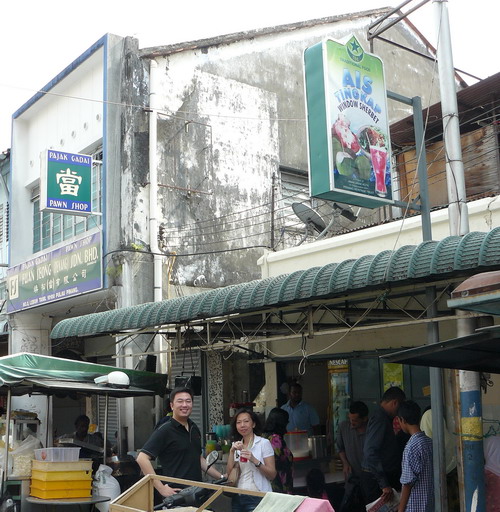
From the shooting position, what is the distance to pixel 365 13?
18.6 meters

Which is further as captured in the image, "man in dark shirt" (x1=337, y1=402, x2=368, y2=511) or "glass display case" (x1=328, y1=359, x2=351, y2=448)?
"glass display case" (x1=328, y1=359, x2=351, y2=448)

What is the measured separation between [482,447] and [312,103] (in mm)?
4535

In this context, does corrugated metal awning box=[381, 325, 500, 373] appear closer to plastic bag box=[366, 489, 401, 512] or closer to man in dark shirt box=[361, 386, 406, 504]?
man in dark shirt box=[361, 386, 406, 504]

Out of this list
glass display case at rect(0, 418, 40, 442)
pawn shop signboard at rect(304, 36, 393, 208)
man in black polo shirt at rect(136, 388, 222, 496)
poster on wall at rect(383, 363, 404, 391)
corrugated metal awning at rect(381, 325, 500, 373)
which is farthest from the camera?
poster on wall at rect(383, 363, 404, 391)

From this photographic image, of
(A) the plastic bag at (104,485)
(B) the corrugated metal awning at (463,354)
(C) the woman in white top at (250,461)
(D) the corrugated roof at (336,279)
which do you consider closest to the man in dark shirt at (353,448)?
(D) the corrugated roof at (336,279)

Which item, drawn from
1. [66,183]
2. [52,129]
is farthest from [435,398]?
[52,129]

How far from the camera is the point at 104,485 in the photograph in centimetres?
986

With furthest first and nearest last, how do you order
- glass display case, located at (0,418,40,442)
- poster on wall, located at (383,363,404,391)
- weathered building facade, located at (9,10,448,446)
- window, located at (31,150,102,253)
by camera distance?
window, located at (31,150,102,253), weathered building facade, located at (9,10,448,446), poster on wall, located at (383,363,404,391), glass display case, located at (0,418,40,442)

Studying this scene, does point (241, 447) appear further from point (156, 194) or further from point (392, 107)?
point (392, 107)

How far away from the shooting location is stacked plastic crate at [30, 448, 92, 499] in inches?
364

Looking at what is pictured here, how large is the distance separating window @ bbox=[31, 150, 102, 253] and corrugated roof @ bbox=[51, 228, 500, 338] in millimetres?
5577

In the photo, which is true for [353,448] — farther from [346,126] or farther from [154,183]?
[154,183]

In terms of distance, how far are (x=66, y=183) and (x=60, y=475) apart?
733 cm

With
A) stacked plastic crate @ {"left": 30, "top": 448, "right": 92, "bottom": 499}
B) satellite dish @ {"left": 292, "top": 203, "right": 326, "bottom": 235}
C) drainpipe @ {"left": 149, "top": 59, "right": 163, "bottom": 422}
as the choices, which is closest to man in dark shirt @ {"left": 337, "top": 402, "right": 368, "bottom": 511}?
stacked plastic crate @ {"left": 30, "top": 448, "right": 92, "bottom": 499}
